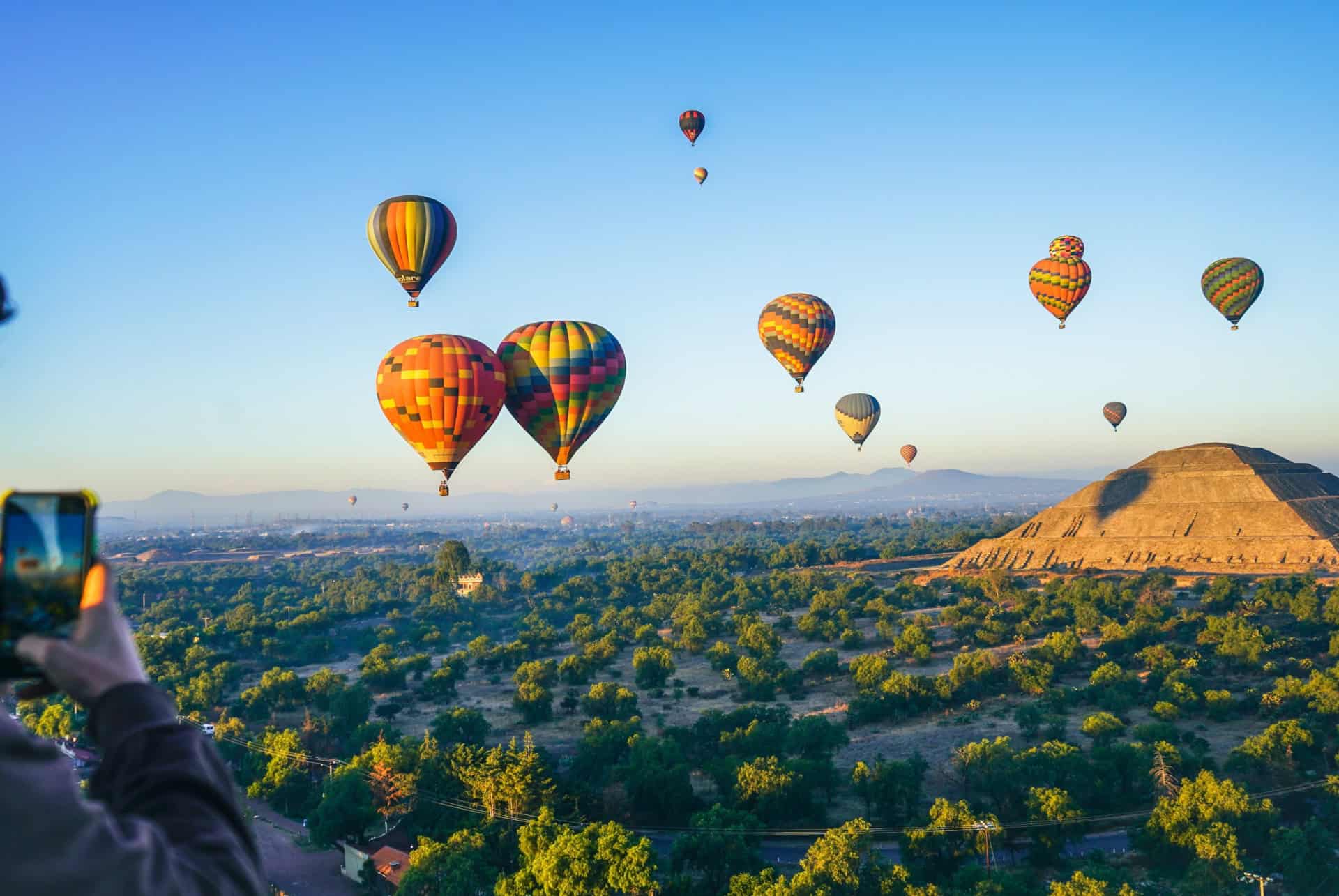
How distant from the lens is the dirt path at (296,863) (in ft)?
116

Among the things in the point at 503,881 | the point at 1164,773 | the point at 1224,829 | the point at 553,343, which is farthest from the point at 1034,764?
the point at 553,343

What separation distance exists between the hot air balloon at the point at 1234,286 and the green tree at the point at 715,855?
6391 centimetres

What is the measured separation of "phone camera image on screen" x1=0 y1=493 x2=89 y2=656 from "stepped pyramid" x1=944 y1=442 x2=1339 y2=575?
111 metres

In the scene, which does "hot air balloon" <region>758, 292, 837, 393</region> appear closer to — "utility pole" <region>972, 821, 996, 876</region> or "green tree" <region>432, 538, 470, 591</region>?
"utility pole" <region>972, 821, 996, 876</region>

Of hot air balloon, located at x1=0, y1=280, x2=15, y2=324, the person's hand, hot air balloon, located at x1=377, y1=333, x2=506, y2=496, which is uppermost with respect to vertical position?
hot air balloon, located at x1=377, y1=333, x2=506, y2=496

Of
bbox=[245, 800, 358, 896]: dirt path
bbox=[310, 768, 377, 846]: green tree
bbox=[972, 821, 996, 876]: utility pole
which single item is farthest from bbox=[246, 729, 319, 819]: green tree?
bbox=[972, 821, 996, 876]: utility pole

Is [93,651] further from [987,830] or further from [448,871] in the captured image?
[987,830]

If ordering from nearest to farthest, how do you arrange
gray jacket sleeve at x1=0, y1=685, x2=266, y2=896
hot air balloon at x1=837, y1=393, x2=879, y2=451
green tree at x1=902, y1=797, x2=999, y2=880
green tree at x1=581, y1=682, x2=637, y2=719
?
gray jacket sleeve at x1=0, y1=685, x2=266, y2=896, green tree at x1=902, y1=797, x2=999, y2=880, green tree at x1=581, y1=682, x2=637, y2=719, hot air balloon at x1=837, y1=393, x2=879, y2=451

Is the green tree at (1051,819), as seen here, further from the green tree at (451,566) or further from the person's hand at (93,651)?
the green tree at (451,566)

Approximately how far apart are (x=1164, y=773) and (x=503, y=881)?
2614 centimetres

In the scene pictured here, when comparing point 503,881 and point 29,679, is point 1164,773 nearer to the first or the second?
point 503,881

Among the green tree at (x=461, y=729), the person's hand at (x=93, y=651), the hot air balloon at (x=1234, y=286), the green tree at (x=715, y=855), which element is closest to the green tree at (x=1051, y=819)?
the green tree at (x=715, y=855)

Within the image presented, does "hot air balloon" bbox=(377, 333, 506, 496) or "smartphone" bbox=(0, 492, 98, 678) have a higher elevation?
"hot air balloon" bbox=(377, 333, 506, 496)

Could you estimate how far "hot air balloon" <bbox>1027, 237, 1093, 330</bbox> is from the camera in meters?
70.9
